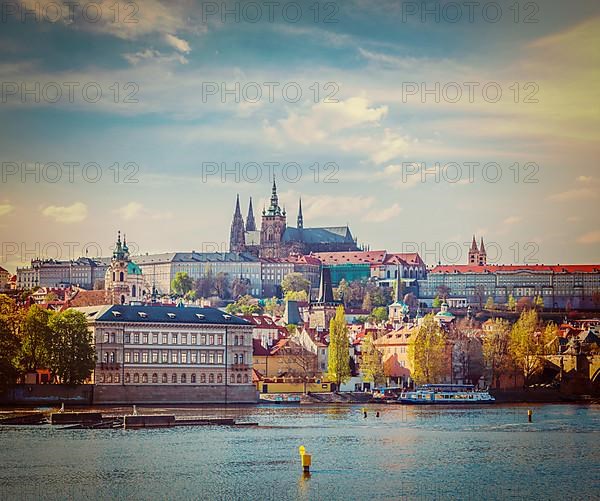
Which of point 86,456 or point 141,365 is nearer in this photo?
point 86,456

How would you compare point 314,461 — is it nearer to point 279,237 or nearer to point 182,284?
point 182,284

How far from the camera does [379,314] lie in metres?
129

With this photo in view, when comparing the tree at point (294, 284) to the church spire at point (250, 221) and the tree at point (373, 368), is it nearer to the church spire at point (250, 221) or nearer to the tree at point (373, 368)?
the church spire at point (250, 221)

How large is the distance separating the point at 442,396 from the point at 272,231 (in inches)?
4115

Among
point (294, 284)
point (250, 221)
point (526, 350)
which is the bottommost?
point (526, 350)

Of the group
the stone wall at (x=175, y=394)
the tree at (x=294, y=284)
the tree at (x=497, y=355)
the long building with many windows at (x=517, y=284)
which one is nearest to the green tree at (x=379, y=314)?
the long building with many windows at (x=517, y=284)

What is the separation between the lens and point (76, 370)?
59438mm

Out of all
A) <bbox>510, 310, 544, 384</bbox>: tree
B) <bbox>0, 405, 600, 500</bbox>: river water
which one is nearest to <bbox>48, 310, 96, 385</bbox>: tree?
<bbox>0, 405, 600, 500</bbox>: river water

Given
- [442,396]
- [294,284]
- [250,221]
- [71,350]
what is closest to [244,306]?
[294,284]

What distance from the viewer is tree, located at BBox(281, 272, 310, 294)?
5979 inches

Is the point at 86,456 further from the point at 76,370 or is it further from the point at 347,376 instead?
the point at 347,376

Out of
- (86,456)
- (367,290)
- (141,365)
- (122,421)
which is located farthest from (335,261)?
(86,456)

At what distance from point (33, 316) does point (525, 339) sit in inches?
1207

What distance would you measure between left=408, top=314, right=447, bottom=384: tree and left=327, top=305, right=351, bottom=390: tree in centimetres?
358
